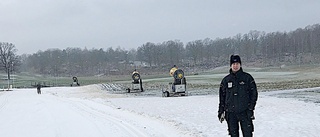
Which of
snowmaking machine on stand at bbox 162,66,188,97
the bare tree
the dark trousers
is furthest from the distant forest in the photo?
the dark trousers

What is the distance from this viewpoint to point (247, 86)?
7.10 meters

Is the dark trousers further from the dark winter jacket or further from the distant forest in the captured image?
the distant forest

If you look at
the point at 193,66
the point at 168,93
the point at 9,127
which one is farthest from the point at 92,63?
the point at 9,127

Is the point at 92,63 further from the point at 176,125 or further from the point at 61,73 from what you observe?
the point at 176,125

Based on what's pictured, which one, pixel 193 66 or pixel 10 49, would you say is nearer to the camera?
pixel 10 49

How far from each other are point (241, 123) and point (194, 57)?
144 metres

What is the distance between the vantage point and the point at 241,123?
7270mm

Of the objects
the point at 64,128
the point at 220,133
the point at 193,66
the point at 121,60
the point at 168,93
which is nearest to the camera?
the point at 220,133

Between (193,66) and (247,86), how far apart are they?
136 meters

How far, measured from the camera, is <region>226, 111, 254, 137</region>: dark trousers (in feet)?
23.5

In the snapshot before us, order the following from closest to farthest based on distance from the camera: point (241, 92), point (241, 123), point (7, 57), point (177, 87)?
point (241, 92) → point (241, 123) → point (177, 87) → point (7, 57)

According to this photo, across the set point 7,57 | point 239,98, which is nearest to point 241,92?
point 239,98

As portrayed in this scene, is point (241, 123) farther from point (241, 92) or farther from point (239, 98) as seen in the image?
point (241, 92)

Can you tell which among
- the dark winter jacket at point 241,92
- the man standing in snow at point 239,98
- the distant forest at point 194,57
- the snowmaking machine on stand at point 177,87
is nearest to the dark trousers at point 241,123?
the man standing in snow at point 239,98
